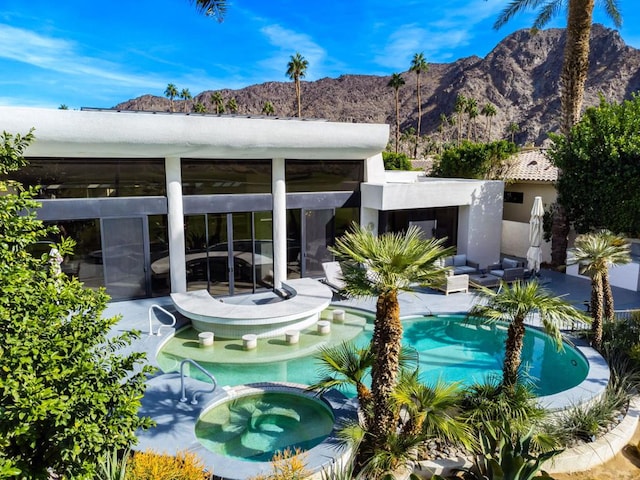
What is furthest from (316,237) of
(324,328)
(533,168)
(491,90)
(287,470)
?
(491,90)

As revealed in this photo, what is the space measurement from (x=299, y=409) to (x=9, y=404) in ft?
20.2

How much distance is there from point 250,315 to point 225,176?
20.7 ft

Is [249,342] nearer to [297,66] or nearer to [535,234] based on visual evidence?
[535,234]

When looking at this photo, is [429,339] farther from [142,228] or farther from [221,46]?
[221,46]

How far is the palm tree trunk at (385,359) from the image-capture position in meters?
7.36

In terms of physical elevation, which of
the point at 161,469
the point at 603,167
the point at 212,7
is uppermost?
the point at 212,7

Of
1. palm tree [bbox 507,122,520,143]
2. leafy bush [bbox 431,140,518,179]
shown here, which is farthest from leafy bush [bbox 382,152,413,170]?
palm tree [bbox 507,122,520,143]

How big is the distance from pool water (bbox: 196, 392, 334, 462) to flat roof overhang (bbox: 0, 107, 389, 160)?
9.77m

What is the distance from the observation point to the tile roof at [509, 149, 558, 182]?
25.0 metres

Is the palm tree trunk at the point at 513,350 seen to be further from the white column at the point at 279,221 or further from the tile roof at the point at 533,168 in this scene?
the tile roof at the point at 533,168

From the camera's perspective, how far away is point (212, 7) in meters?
15.8

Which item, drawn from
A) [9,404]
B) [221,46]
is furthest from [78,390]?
[221,46]

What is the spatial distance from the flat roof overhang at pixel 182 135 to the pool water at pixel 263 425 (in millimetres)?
9768

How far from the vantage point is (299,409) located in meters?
9.55
